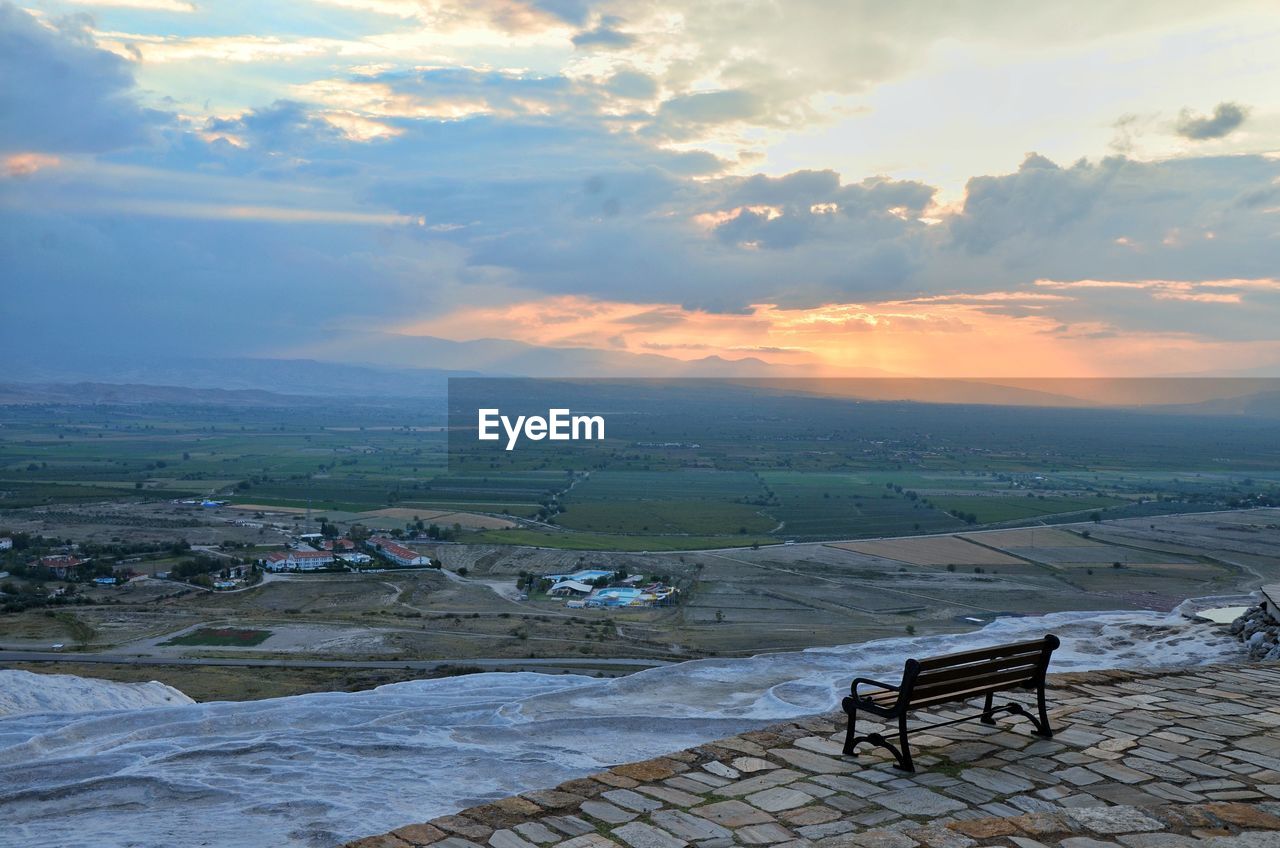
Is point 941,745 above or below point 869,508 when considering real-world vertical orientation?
above

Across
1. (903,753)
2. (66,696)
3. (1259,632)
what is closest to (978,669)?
(903,753)

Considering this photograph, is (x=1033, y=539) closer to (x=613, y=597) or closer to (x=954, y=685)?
(x=613, y=597)

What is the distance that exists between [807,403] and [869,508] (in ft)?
405

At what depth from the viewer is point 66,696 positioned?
791cm

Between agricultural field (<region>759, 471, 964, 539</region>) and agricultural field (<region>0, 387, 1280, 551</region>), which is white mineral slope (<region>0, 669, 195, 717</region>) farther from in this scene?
agricultural field (<region>759, 471, 964, 539</region>)

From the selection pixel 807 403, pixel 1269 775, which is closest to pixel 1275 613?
pixel 1269 775

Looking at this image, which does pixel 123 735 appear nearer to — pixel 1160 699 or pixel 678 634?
pixel 1160 699

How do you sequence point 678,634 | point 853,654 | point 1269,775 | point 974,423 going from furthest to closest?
point 974,423 → point 678,634 → point 853,654 → point 1269,775

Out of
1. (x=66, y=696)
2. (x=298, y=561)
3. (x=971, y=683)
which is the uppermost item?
(x=971, y=683)

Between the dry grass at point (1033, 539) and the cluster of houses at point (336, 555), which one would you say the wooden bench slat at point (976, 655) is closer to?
the cluster of houses at point (336, 555)

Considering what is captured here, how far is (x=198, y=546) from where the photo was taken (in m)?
36.3

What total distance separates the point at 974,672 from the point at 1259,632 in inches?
239

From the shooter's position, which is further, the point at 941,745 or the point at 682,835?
the point at 941,745

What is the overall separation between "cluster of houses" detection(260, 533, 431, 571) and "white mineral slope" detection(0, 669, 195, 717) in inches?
907
